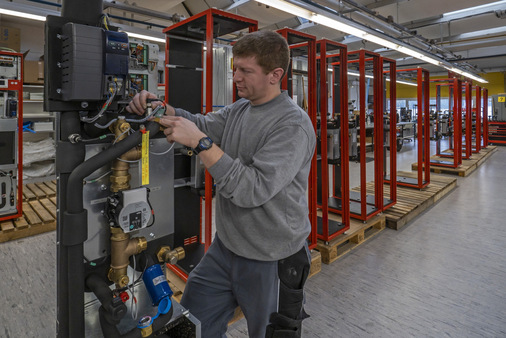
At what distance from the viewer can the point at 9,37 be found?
563 centimetres

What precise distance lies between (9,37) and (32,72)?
65 cm

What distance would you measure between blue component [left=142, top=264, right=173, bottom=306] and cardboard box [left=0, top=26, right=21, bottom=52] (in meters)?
6.47

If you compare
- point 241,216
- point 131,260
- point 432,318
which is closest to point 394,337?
point 432,318

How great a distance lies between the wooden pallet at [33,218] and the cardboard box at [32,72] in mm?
2065

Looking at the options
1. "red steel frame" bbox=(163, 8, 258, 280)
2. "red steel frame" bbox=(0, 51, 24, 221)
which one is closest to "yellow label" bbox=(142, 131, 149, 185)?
"red steel frame" bbox=(163, 8, 258, 280)

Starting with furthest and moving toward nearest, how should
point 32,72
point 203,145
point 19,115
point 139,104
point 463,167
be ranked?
point 463,167 < point 32,72 < point 19,115 < point 139,104 < point 203,145

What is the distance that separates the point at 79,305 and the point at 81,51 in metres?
0.81

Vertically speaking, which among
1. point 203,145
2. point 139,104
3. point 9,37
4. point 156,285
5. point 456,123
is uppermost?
point 9,37

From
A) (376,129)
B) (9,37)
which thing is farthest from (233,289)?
(9,37)

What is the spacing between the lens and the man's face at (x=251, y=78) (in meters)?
1.25

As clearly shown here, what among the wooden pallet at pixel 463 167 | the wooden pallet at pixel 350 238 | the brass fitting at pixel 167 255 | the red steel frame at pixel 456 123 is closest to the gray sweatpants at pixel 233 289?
the brass fitting at pixel 167 255

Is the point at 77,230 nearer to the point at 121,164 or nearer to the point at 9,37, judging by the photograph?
the point at 121,164

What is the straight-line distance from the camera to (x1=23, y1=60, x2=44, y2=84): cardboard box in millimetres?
5793

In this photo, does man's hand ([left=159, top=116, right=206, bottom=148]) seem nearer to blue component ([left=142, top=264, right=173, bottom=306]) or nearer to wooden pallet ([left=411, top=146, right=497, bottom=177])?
blue component ([left=142, top=264, right=173, bottom=306])
